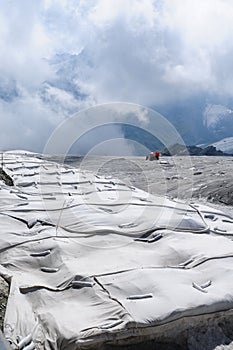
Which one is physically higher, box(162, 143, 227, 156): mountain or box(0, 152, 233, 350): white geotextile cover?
box(162, 143, 227, 156): mountain

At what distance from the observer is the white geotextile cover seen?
2.96 metres

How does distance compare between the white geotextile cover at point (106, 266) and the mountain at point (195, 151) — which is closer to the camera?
the white geotextile cover at point (106, 266)

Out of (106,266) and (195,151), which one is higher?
(195,151)

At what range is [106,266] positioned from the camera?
3.88 m

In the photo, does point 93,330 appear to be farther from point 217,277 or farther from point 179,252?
point 179,252

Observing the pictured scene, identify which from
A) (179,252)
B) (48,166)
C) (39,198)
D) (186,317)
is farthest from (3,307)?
(48,166)

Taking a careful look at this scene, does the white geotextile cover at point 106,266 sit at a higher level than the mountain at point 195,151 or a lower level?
lower

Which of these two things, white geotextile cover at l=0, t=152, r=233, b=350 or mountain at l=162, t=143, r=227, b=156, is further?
mountain at l=162, t=143, r=227, b=156

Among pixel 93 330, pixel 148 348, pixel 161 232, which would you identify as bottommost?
pixel 148 348

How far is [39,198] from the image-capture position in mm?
6824

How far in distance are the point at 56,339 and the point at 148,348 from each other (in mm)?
681

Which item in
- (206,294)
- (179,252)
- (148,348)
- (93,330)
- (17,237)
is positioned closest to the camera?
(93,330)

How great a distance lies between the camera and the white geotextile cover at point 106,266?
2959 mm

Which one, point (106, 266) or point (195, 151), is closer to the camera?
point (106, 266)
